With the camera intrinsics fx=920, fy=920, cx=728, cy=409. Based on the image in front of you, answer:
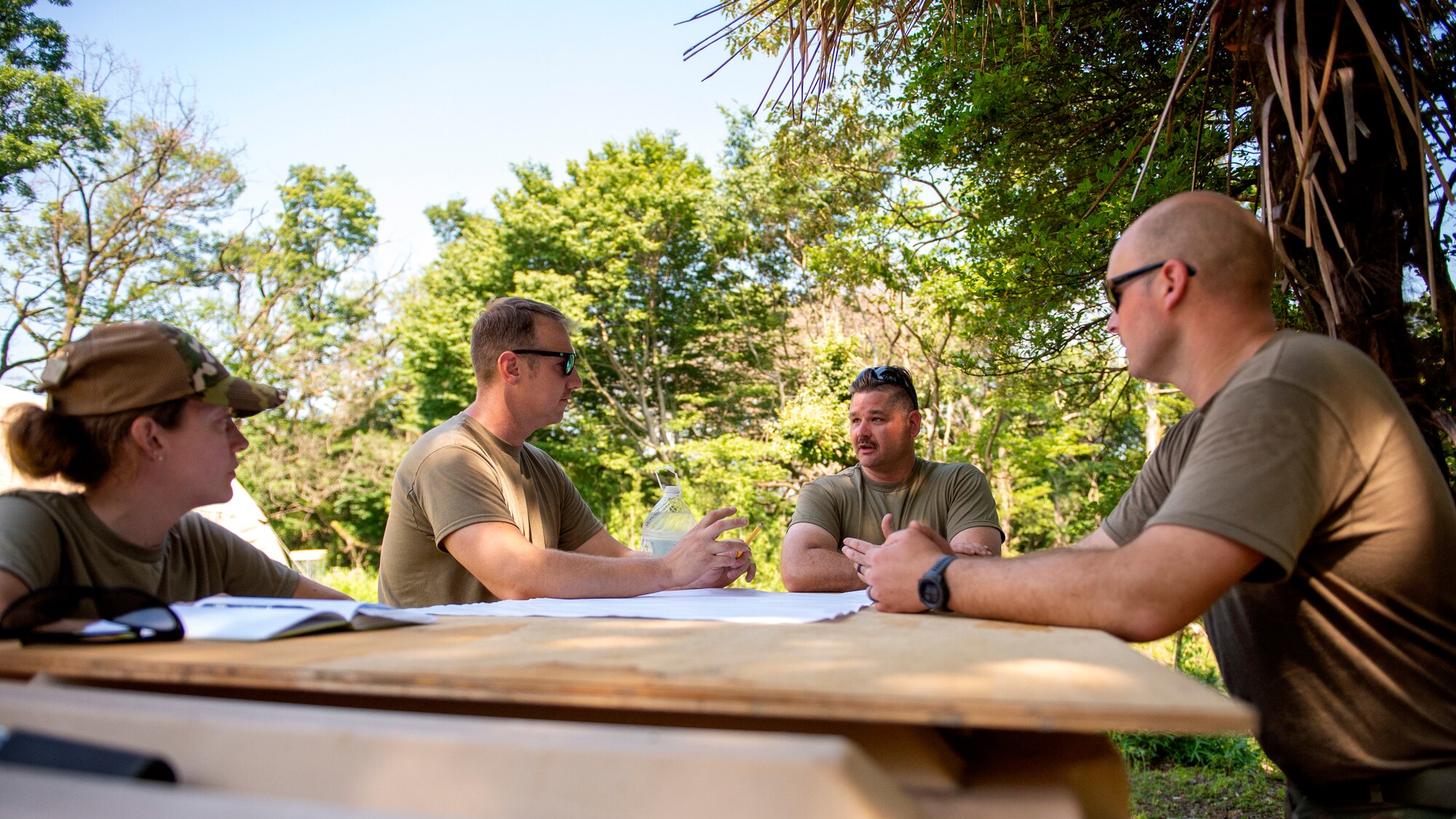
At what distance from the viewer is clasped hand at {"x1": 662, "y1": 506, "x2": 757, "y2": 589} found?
244cm

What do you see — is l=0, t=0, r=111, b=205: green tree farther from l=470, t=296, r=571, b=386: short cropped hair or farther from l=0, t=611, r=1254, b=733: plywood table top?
l=0, t=611, r=1254, b=733: plywood table top

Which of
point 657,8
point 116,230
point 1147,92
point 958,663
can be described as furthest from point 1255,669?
point 657,8

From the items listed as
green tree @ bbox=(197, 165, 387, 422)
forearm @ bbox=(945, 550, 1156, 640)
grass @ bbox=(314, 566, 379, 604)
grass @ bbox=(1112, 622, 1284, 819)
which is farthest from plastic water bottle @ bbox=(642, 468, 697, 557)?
green tree @ bbox=(197, 165, 387, 422)

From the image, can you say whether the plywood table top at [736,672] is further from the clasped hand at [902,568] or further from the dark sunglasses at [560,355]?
the dark sunglasses at [560,355]

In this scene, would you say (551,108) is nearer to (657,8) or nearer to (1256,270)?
(657,8)

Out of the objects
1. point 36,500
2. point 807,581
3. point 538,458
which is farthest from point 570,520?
point 36,500

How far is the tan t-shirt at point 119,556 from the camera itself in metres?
1.51

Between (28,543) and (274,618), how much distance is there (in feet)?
1.70

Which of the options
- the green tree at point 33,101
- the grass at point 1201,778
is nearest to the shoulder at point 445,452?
the grass at point 1201,778

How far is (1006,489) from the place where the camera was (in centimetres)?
1719

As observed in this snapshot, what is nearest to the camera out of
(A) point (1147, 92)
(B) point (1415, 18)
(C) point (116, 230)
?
(B) point (1415, 18)

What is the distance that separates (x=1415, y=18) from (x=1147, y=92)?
2488 millimetres

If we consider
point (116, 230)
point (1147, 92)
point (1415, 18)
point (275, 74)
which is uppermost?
point (275, 74)

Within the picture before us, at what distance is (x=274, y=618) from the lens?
134 cm
